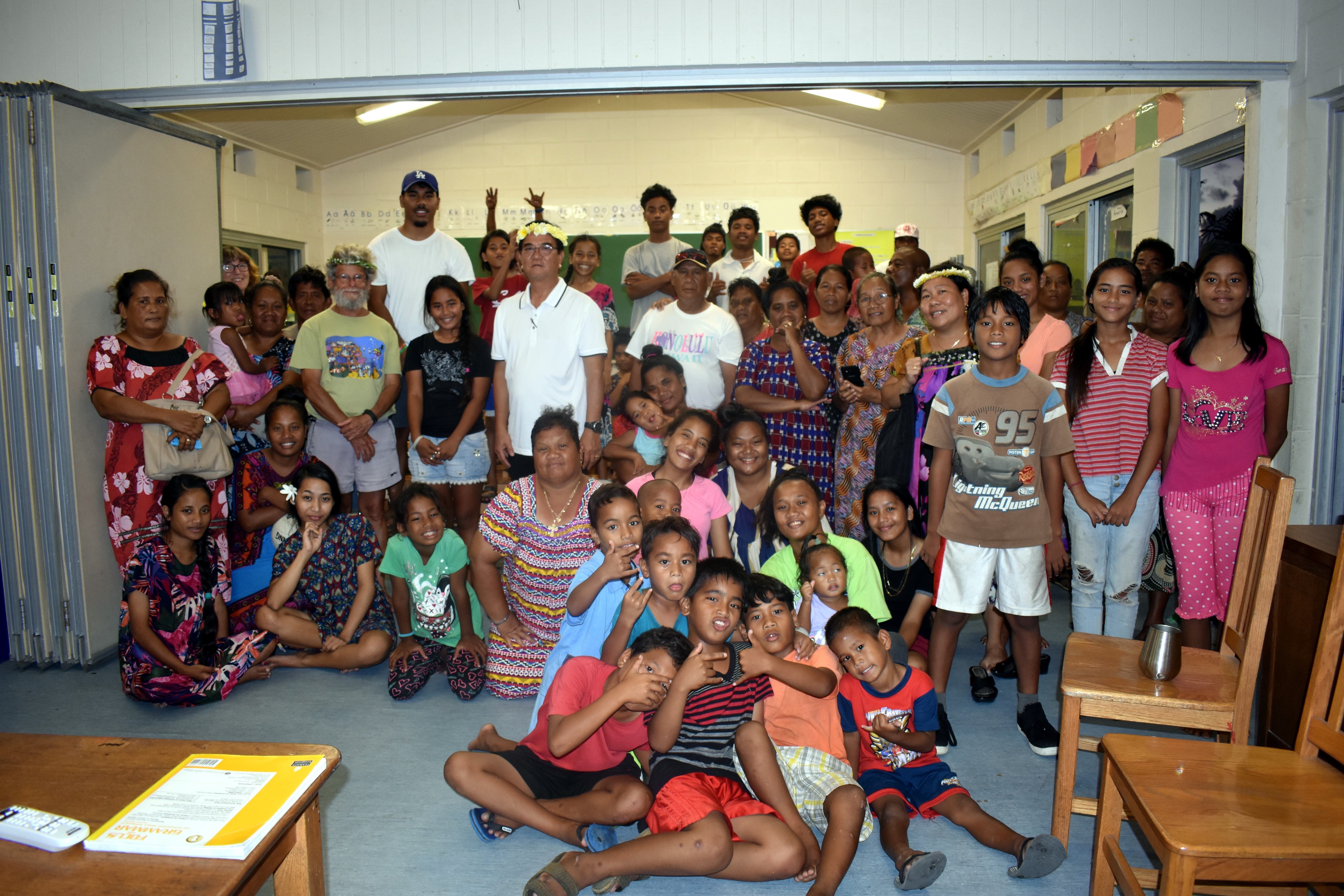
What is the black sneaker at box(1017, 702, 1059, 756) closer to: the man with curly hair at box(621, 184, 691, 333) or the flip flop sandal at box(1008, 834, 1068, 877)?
the flip flop sandal at box(1008, 834, 1068, 877)

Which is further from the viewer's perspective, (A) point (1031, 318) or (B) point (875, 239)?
(B) point (875, 239)

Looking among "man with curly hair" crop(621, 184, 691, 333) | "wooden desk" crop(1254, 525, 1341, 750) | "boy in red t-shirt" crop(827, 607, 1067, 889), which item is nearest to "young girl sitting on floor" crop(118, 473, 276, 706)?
"boy in red t-shirt" crop(827, 607, 1067, 889)

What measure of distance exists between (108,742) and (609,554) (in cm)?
138

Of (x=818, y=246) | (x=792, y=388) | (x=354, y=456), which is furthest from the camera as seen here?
(x=818, y=246)

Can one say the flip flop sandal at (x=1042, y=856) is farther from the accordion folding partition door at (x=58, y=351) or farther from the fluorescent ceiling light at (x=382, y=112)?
the fluorescent ceiling light at (x=382, y=112)

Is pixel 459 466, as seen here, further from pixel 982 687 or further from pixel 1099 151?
pixel 1099 151

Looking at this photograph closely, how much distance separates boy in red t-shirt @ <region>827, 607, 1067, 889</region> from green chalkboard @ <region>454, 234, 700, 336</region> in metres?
6.32

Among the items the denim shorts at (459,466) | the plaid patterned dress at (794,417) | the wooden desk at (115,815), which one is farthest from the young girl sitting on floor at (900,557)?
the wooden desk at (115,815)

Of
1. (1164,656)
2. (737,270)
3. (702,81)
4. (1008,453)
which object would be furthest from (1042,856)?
(737,270)

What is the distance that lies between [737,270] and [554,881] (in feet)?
13.8

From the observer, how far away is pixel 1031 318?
3.66 m

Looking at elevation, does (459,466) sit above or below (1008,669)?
above

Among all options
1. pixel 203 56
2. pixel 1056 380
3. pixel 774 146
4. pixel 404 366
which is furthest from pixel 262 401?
pixel 774 146

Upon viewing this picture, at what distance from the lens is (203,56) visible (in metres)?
3.44
